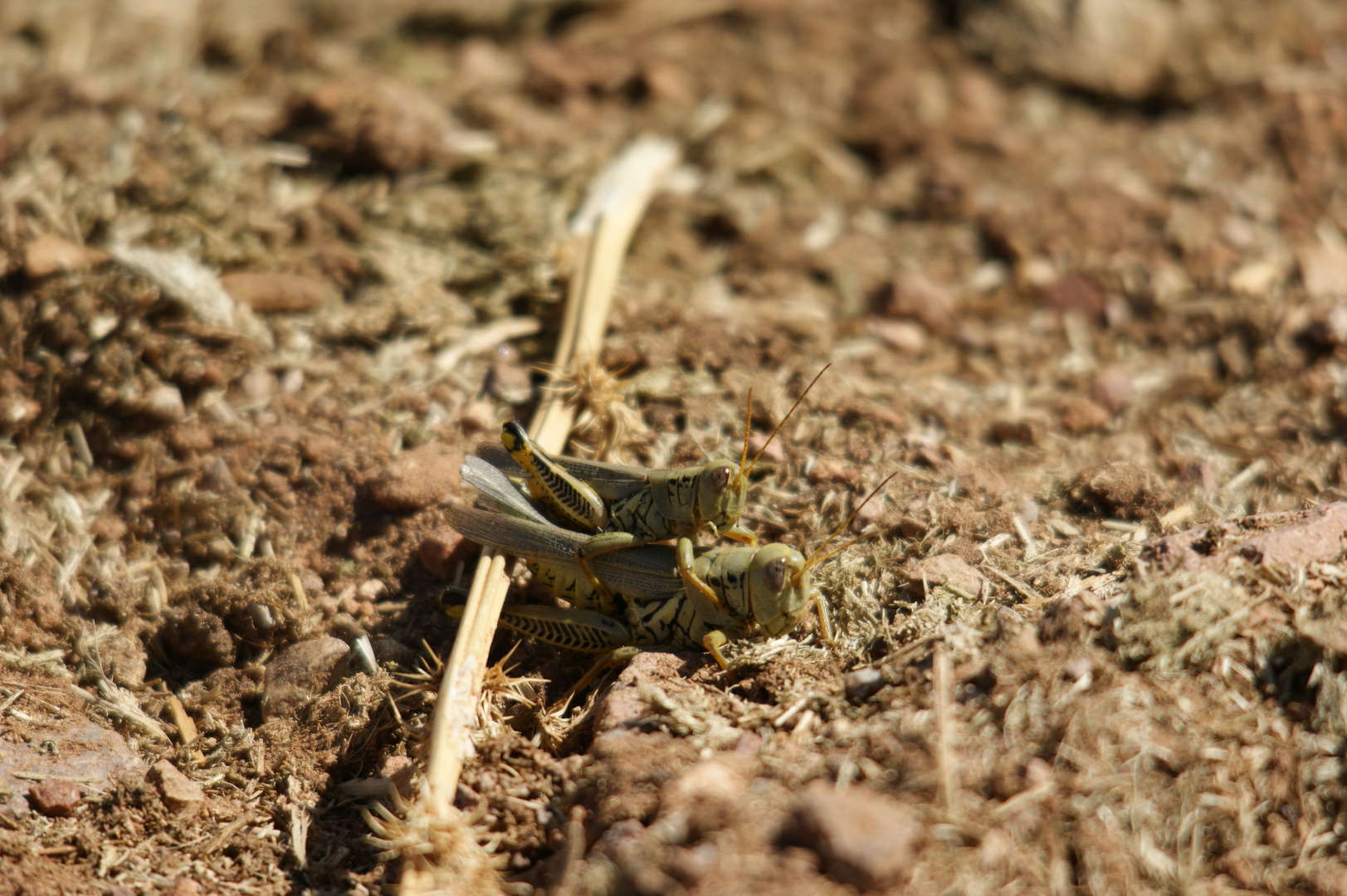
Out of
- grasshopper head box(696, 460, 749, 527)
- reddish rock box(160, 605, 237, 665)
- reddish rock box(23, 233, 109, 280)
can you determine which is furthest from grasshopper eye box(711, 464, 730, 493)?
reddish rock box(23, 233, 109, 280)

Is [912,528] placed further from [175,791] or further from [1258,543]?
[175,791]

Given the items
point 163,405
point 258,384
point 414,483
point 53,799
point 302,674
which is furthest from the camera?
point 258,384

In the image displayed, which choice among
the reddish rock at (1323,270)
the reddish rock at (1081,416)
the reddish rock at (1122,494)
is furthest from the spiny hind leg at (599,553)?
the reddish rock at (1323,270)

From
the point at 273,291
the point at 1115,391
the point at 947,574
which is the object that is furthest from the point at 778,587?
the point at 273,291

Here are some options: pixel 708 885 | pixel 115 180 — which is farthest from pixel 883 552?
pixel 115 180

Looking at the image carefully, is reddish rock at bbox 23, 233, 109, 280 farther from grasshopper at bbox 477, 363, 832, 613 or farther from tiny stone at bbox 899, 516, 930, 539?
tiny stone at bbox 899, 516, 930, 539
